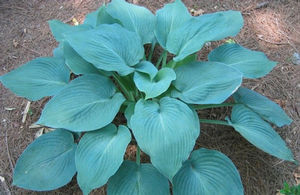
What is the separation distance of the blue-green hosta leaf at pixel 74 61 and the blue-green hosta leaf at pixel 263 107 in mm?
1214

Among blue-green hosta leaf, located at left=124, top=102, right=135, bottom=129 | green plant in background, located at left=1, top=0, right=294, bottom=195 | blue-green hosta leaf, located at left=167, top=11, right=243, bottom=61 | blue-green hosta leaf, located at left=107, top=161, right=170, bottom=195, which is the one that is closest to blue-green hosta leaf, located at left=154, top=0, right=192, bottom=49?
green plant in background, located at left=1, top=0, right=294, bottom=195

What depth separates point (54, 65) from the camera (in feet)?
7.29

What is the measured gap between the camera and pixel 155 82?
2.03 metres

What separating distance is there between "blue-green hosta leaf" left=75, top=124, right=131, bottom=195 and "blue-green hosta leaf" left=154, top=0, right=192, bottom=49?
94 centimetres

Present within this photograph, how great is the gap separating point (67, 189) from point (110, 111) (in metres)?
0.72

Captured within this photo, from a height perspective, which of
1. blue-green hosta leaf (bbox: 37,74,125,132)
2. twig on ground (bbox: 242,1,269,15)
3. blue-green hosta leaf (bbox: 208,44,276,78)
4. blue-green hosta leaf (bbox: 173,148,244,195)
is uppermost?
blue-green hosta leaf (bbox: 37,74,125,132)

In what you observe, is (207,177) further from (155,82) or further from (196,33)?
(196,33)

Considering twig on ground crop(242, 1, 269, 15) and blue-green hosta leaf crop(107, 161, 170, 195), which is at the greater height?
twig on ground crop(242, 1, 269, 15)

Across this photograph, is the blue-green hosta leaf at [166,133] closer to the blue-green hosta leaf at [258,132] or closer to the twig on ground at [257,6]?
the blue-green hosta leaf at [258,132]

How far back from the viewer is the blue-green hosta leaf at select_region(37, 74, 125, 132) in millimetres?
1799

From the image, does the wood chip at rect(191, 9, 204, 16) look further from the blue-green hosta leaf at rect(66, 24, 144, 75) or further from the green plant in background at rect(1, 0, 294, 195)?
the blue-green hosta leaf at rect(66, 24, 144, 75)

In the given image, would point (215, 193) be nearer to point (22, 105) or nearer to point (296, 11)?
point (22, 105)

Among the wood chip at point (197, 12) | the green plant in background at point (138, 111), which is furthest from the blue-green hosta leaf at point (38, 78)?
the wood chip at point (197, 12)

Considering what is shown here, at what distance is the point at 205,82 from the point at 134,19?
0.92 meters
